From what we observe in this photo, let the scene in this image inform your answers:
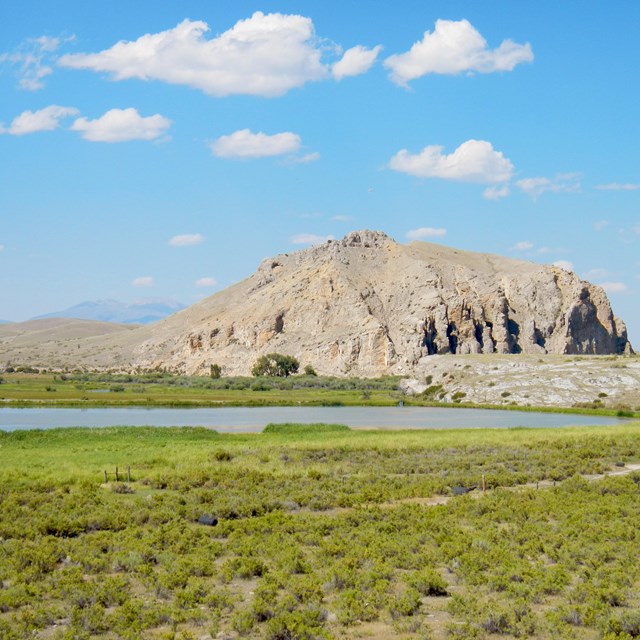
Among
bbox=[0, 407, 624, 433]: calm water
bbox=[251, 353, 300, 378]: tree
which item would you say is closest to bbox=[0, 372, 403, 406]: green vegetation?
bbox=[251, 353, 300, 378]: tree

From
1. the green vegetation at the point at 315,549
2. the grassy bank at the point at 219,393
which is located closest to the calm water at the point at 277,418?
the grassy bank at the point at 219,393

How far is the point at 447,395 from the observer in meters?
90.1

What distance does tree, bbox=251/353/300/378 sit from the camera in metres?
127

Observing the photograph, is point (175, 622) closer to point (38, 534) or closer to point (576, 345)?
point (38, 534)

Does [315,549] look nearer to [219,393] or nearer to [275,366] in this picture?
[219,393]

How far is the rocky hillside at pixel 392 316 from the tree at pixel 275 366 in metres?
4.82

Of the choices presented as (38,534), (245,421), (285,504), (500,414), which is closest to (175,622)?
(38,534)

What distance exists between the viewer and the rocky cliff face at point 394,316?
433ft

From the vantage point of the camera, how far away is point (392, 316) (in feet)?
452

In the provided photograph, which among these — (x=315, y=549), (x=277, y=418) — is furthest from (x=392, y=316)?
(x=315, y=549)

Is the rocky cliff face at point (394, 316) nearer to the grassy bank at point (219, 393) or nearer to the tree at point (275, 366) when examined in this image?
the tree at point (275, 366)

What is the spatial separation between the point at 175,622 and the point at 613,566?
31.3 feet

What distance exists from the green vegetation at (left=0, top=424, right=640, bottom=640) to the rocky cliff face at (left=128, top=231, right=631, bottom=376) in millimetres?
95008

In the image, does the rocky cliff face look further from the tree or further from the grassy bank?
the grassy bank
